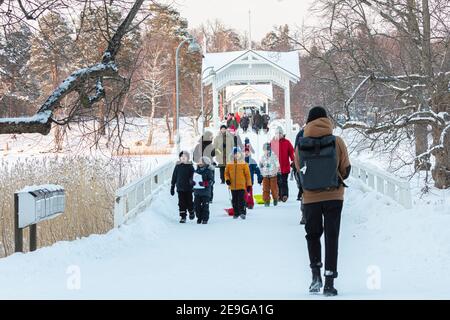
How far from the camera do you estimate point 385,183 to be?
12.3 m

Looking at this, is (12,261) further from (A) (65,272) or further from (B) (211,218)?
(B) (211,218)

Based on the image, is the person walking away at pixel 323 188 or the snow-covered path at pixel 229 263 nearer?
the person walking away at pixel 323 188

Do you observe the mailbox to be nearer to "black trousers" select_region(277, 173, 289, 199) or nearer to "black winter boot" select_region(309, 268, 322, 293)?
"black winter boot" select_region(309, 268, 322, 293)

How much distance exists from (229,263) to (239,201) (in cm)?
527

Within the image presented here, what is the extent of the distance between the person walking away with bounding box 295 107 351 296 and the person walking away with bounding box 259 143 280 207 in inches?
348

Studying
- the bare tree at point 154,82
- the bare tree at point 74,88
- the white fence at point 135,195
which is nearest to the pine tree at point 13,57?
the bare tree at point 74,88

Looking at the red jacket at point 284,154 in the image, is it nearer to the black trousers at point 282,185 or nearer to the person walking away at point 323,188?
the black trousers at point 282,185

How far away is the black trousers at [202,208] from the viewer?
12.9m

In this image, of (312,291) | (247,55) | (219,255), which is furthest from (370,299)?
(247,55)

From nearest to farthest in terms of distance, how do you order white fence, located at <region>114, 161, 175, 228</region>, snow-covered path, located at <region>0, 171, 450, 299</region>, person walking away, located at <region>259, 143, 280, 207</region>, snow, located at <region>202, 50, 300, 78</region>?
snow-covered path, located at <region>0, 171, 450, 299</region> → white fence, located at <region>114, 161, 175, 228</region> → person walking away, located at <region>259, 143, 280, 207</region> → snow, located at <region>202, 50, 300, 78</region>

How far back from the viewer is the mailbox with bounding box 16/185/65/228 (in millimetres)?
8320

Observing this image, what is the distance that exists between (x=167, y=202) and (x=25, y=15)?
269 inches

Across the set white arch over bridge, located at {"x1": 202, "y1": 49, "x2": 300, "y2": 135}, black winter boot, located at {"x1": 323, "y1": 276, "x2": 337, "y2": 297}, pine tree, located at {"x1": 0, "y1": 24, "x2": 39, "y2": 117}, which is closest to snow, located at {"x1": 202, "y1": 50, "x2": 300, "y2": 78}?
white arch over bridge, located at {"x1": 202, "y1": 49, "x2": 300, "y2": 135}

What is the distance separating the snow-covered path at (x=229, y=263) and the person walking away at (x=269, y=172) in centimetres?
333
